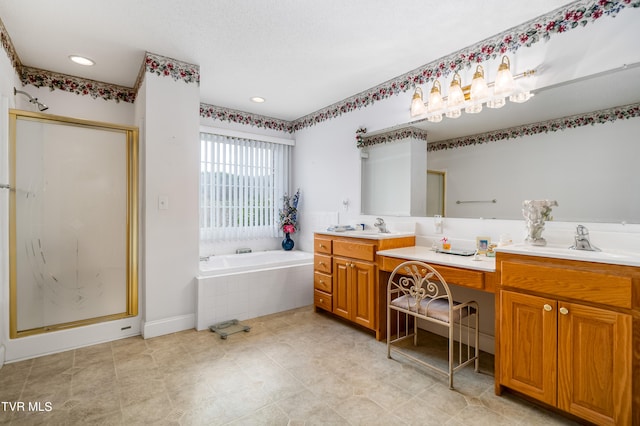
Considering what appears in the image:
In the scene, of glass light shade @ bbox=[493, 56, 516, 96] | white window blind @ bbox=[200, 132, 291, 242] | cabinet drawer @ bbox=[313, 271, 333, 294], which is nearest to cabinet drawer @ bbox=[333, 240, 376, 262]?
A: cabinet drawer @ bbox=[313, 271, 333, 294]

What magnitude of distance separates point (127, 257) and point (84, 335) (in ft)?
2.27

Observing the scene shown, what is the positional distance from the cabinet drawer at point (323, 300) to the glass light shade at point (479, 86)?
219cm

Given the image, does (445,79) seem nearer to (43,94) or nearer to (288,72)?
(288,72)

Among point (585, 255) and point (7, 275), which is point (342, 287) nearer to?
point (585, 255)

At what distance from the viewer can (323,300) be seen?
3.15m

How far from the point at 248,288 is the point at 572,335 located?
255 cm

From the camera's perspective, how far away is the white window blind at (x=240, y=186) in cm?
384

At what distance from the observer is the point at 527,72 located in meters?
2.12

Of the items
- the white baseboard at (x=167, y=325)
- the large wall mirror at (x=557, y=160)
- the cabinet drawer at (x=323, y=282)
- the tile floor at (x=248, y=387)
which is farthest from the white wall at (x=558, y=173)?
the white baseboard at (x=167, y=325)

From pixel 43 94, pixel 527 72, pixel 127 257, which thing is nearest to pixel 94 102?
pixel 43 94

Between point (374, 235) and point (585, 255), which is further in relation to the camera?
point (374, 235)

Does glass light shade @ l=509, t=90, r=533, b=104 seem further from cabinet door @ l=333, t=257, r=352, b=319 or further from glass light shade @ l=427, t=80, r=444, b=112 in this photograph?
cabinet door @ l=333, t=257, r=352, b=319

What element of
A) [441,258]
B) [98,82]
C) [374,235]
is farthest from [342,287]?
[98,82]

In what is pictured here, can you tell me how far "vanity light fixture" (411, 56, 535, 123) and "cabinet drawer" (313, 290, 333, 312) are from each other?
6.38 ft
